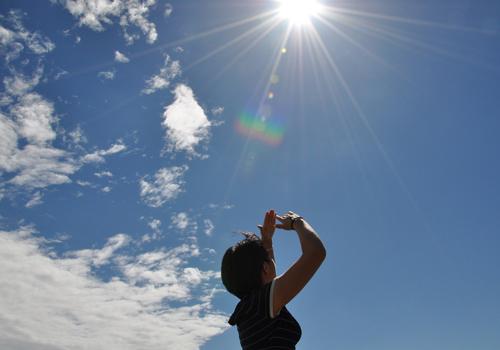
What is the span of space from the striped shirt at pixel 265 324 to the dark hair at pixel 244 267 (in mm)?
160

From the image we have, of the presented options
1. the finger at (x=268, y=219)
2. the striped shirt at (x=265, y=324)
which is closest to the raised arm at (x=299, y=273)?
the striped shirt at (x=265, y=324)

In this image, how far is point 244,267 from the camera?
4.23 metres

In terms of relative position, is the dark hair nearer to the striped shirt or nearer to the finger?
the striped shirt

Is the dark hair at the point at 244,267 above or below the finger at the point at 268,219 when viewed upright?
below

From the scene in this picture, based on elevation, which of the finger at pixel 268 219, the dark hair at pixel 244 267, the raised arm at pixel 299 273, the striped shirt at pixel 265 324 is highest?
the finger at pixel 268 219

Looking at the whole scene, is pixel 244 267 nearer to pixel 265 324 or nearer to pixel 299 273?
pixel 265 324

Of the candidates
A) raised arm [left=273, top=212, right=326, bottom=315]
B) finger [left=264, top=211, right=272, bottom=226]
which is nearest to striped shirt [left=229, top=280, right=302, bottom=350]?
raised arm [left=273, top=212, right=326, bottom=315]

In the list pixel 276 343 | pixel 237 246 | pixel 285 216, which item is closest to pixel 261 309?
pixel 276 343

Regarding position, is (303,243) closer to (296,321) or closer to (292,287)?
(292,287)

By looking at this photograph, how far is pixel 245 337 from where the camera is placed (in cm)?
405

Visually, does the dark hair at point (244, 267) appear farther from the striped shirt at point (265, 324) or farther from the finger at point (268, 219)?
the finger at point (268, 219)

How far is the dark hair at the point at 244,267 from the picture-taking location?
4.20m

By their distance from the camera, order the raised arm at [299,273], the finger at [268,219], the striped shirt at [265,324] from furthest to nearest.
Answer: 1. the finger at [268,219]
2. the striped shirt at [265,324]
3. the raised arm at [299,273]

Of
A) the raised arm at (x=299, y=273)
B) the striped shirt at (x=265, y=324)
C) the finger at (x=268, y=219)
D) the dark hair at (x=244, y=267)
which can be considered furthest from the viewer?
the finger at (x=268, y=219)
